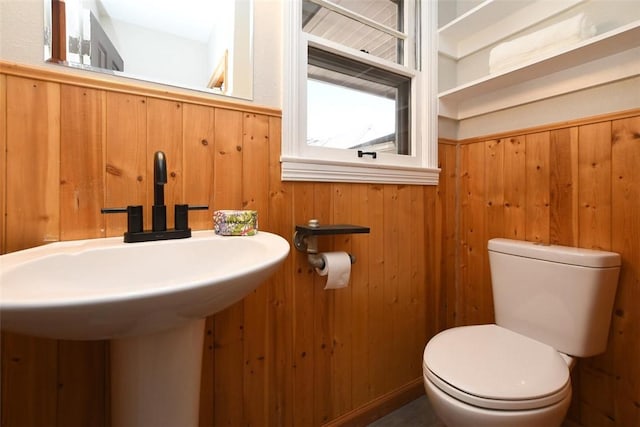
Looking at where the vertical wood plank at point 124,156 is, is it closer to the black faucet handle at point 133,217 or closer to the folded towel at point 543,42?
the black faucet handle at point 133,217

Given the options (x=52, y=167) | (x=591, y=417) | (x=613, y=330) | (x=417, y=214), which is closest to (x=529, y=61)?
(x=417, y=214)

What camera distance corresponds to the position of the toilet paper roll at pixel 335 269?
1.05 m

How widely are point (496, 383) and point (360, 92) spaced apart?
1.25m

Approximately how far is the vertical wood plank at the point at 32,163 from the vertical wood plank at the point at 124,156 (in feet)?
0.37

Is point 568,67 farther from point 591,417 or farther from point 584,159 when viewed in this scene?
point 591,417

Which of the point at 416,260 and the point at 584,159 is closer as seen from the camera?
the point at 584,159

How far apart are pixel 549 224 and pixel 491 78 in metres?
0.70

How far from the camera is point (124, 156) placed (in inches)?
33.3

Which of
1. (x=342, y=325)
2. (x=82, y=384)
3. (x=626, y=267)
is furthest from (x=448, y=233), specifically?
(x=82, y=384)

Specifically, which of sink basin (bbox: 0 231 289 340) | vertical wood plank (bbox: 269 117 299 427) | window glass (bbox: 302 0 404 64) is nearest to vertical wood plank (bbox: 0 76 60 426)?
sink basin (bbox: 0 231 289 340)

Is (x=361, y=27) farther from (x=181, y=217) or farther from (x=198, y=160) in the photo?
(x=181, y=217)

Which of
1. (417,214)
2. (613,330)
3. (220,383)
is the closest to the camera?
(220,383)

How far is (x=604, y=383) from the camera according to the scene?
1125mm

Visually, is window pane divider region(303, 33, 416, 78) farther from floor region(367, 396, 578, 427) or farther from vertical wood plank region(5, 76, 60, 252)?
floor region(367, 396, 578, 427)
